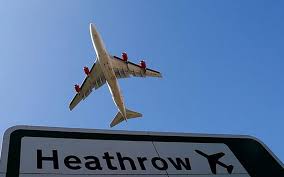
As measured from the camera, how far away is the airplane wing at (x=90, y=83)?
179 feet

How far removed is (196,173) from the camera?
3.36 metres

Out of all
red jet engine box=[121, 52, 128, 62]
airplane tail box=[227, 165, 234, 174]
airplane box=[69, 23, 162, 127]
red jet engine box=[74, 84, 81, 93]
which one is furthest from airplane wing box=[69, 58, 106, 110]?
airplane tail box=[227, 165, 234, 174]

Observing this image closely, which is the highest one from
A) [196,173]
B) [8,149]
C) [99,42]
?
[99,42]

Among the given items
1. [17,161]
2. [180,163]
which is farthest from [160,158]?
[17,161]

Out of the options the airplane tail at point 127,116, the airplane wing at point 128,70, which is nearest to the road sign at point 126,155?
the airplane wing at point 128,70

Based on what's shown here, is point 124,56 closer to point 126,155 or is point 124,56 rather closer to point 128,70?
point 128,70

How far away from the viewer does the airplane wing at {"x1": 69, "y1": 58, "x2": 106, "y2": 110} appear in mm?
54575

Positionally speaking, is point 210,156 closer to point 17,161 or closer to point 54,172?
point 54,172

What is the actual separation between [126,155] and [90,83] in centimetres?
5226

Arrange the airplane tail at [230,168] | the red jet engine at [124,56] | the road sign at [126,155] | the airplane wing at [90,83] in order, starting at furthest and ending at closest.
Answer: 1. the airplane wing at [90,83]
2. the red jet engine at [124,56]
3. the airplane tail at [230,168]
4. the road sign at [126,155]

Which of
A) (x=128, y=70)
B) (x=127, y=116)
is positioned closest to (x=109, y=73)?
(x=128, y=70)

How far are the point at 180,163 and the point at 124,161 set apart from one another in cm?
51

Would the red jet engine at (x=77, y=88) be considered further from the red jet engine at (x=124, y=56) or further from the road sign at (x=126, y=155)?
the road sign at (x=126, y=155)

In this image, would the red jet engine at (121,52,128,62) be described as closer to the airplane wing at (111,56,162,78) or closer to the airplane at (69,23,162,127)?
the airplane at (69,23,162,127)
